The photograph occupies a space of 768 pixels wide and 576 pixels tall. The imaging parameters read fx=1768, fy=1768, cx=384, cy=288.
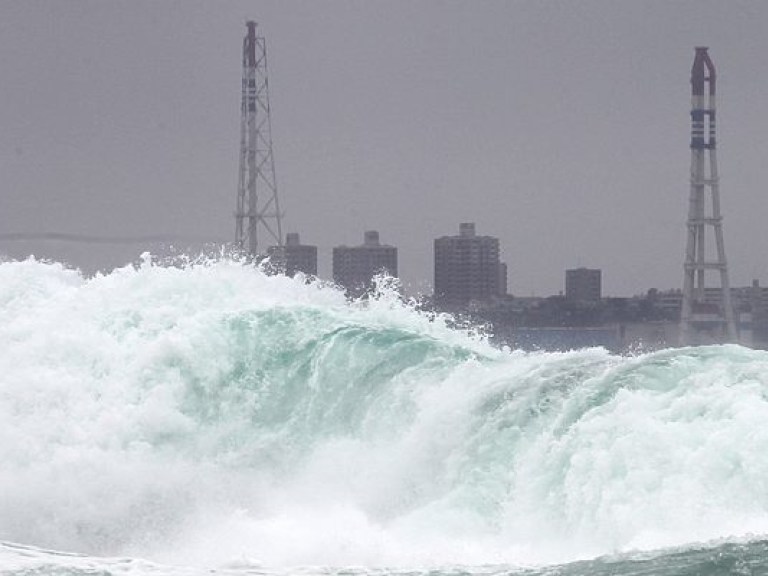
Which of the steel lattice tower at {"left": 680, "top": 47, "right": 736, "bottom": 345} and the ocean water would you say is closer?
the ocean water

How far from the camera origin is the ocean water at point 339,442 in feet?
71.3

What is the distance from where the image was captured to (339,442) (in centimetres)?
2655

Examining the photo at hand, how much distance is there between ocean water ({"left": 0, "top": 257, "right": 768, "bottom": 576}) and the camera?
21.7 meters

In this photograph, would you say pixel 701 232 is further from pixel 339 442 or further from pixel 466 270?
pixel 339 442

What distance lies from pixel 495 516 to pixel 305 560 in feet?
8.40

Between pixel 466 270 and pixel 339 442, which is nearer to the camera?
pixel 339 442

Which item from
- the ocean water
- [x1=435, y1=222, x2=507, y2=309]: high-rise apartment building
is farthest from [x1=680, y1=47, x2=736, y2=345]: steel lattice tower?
the ocean water

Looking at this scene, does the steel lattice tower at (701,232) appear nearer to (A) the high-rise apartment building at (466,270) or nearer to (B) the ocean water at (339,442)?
(A) the high-rise apartment building at (466,270)

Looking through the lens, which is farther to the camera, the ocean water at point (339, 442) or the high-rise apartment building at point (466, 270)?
the high-rise apartment building at point (466, 270)

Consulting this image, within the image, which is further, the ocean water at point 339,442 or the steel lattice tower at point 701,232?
the steel lattice tower at point 701,232

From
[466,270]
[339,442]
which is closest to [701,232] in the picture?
[466,270]

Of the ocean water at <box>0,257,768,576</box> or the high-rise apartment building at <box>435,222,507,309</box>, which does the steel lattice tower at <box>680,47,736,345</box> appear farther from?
the ocean water at <box>0,257,768,576</box>

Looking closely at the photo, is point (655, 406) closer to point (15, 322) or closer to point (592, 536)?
point (592, 536)

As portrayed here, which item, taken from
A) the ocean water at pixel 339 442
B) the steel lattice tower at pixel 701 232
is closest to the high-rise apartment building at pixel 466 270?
the steel lattice tower at pixel 701 232
